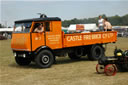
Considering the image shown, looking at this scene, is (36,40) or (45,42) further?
(45,42)

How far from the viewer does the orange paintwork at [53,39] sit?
1028 centimetres

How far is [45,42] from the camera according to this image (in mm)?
10672

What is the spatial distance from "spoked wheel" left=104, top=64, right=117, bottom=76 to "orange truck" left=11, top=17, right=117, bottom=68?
3.23 metres

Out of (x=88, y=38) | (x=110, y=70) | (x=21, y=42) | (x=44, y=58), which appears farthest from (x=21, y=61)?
(x=110, y=70)

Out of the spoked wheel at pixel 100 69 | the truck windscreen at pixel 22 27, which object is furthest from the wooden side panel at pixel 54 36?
the spoked wheel at pixel 100 69

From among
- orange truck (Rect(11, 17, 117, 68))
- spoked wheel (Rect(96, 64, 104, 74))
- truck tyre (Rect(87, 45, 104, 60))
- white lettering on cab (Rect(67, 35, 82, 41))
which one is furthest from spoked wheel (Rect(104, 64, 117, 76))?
truck tyre (Rect(87, 45, 104, 60))

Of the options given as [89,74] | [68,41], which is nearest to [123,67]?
[89,74]

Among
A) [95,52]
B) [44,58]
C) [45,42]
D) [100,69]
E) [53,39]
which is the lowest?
[100,69]

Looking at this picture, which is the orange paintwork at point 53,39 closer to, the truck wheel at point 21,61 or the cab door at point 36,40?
the cab door at point 36,40

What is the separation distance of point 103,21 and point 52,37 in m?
4.43

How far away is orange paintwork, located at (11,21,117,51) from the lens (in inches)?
405

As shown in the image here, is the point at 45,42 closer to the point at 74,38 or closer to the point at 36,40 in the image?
the point at 36,40

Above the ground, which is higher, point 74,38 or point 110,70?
point 74,38

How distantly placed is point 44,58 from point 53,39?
1.06 metres
